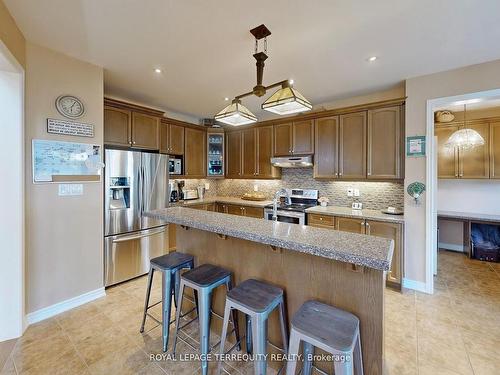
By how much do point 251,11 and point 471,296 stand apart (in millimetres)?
3900

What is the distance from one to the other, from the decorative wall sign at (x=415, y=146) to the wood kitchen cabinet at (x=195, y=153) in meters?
3.57

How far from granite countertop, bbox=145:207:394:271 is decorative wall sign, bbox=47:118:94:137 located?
151 cm

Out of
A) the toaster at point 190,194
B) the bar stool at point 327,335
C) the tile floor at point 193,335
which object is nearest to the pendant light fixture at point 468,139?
the tile floor at point 193,335

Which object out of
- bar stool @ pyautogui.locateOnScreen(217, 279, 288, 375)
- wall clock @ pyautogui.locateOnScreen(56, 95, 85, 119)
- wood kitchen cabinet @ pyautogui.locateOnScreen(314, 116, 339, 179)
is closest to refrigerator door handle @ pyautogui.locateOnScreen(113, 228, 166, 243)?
wall clock @ pyautogui.locateOnScreen(56, 95, 85, 119)

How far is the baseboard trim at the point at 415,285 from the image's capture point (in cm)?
287

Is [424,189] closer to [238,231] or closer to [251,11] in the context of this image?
[238,231]

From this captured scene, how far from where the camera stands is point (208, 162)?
4.92 metres

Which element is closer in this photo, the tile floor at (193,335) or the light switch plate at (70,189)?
the tile floor at (193,335)

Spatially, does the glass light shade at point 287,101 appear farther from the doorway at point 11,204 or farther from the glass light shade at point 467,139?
the glass light shade at point 467,139

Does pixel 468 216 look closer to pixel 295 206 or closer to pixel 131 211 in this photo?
pixel 295 206

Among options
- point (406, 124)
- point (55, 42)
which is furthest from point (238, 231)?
point (406, 124)

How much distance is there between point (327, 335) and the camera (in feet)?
3.75

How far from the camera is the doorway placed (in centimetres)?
201

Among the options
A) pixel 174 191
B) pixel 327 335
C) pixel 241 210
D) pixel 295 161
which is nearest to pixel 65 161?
pixel 174 191
